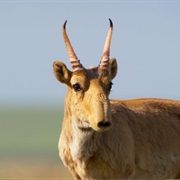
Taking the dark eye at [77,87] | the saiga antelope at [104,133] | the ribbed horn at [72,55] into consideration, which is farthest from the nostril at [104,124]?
the ribbed horn at [72,55]

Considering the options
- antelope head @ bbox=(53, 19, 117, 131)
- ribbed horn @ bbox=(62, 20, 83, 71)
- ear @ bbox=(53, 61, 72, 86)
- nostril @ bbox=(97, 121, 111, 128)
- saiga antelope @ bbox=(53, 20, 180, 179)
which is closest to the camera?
nostril @ bbox=(97, 121, 111, 128)

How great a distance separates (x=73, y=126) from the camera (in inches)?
987

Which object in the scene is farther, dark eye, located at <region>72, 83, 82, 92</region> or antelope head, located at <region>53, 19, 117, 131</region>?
dark eye, located at <region>72, 83, 82, 92</region>

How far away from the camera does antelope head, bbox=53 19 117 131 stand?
23875 millimetres

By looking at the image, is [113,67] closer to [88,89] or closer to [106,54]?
[106,54]

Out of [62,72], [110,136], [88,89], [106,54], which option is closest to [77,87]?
[88,89]

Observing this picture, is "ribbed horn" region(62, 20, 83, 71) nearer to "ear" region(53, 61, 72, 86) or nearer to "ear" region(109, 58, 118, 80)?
"ear" region(53, 61, 72, 86)

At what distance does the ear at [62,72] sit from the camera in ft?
82.1

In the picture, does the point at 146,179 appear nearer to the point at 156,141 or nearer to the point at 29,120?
the point at 156,141

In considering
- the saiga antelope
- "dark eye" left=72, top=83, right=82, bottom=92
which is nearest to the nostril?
the saiga antelope

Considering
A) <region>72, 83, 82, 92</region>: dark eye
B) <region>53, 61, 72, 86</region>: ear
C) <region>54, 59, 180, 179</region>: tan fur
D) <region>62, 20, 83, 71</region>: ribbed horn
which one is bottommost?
<region>54, 59, 180, 179</region>: tan fur

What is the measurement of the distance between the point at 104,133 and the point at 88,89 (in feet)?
4.50

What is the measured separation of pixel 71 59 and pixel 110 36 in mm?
1172

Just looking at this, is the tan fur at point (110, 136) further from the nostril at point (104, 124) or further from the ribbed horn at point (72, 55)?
the ribbed horn at point (72, 55)
